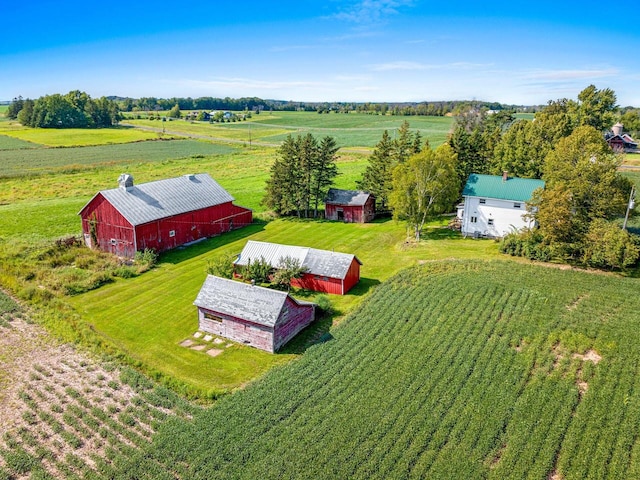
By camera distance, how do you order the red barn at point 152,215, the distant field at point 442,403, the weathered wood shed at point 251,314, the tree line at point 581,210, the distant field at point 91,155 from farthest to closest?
1. the distant field at point 91,155
2. the red barn at point 152,215
3. the tree line at point 581,210
4. the weathered wood shed at point 251,314
5. the distant field at point 442,403

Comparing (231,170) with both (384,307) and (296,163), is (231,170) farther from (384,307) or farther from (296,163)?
(384,307)

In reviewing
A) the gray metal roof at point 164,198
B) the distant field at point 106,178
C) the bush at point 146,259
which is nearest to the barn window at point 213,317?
the bush at point 146,259

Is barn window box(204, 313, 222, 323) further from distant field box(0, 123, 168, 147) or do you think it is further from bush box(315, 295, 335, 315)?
distant field box(0, 123, 168, 147)

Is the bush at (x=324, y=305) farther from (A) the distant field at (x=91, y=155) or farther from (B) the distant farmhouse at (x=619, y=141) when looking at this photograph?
(B) the distant farmhouse at (x=619, y=141)

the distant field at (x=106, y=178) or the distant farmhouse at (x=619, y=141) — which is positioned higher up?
the distant farmhouse at (x=619, y=141)

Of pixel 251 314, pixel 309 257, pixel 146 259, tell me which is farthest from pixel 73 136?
pixel 251 314


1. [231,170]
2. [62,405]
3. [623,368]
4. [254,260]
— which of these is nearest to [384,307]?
[254,260]
